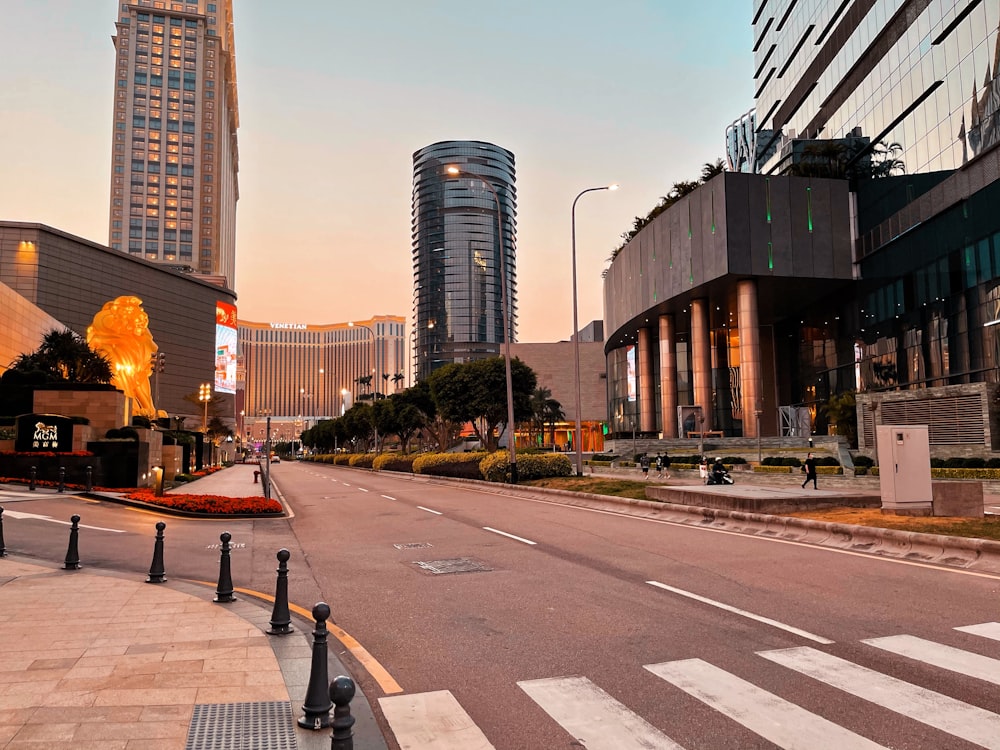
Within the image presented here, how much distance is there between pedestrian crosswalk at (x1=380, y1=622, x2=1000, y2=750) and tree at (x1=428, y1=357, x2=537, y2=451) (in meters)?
41.9

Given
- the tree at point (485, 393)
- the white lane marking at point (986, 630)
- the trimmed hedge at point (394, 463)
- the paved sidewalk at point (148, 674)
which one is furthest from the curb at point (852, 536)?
the trimmed hedge at point (394, 463)

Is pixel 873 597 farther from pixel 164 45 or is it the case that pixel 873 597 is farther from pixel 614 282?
pixel 164 45

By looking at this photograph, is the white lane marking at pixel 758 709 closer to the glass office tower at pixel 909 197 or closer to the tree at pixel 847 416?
the glass office tower at pixel 909 197

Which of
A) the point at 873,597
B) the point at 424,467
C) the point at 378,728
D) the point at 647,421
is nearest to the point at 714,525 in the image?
the point at 873,597

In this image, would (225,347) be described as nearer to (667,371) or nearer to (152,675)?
(667,371)

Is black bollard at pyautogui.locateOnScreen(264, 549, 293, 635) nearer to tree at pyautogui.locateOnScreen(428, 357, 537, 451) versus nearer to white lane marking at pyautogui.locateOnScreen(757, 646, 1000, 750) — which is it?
white lane marking at pyautogui.locateOnScreen(757, 646, 1000, 750)

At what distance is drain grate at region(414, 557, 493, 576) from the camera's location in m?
11.5

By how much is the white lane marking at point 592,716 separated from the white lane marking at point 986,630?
4.15m

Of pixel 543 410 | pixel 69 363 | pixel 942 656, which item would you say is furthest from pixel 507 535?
pixel 543 410

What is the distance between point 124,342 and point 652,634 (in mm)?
55753

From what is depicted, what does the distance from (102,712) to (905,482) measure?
16.4 m

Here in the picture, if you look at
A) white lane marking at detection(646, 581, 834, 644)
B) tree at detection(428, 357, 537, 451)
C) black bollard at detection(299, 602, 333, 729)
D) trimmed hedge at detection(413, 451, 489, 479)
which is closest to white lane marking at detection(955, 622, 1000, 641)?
white lane marking at detection(646, 581, 834, 644)

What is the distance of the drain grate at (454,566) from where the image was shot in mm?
11547

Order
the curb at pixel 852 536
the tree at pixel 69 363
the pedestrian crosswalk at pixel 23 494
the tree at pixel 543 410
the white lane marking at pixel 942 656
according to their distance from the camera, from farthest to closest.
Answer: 1. the tree at pixel 543 410
2. the tree at pixel 69 363
3. the pedestrian crosswalk at pixel 23 494
4. the curb at pixel 852 536
5. the white lane marking at pixel 942 656
